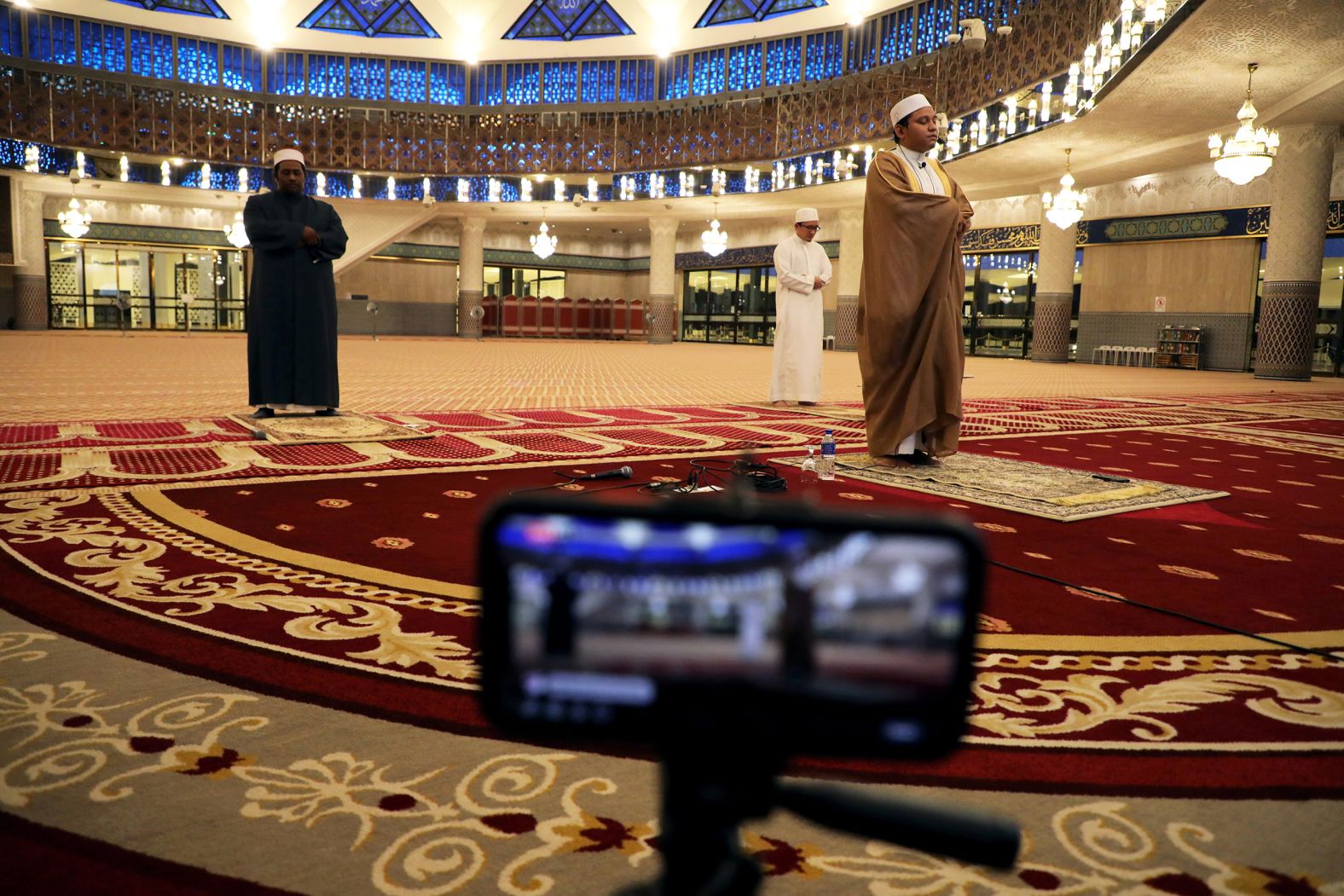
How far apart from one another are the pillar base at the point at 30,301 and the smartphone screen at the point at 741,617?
21.9 m

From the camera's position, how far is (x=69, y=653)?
5.04ft

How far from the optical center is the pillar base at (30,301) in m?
18.2

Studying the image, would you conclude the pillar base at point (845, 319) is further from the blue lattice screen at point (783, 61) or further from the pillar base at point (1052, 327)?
the blue lattice screen at point (783, 61)

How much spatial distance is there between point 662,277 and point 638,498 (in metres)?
19.3

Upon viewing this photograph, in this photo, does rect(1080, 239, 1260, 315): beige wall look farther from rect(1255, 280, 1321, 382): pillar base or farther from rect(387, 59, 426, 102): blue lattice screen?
rect(387, 59, 426, 102): blue lattice screen

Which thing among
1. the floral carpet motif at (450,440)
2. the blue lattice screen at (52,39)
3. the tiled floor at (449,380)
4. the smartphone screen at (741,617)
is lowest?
the floral carpet motif at (450,440)

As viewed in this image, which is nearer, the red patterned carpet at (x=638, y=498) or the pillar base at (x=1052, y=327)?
the red patterned carpet at (x=638, y=498)

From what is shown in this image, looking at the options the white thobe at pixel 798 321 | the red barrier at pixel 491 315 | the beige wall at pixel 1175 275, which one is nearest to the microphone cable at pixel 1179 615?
the white thobe at pixel 798 321

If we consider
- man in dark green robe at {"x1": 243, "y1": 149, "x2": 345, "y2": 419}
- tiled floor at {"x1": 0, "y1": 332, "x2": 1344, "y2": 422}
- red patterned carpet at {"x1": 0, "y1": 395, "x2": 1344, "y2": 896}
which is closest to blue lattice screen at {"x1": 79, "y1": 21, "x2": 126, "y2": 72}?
tiled floor at {"x1": 0, "y1": 332, "x2": 1344, "y2": 422}

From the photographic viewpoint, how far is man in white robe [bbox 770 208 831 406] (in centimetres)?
621

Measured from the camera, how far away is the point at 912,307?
3.60 m

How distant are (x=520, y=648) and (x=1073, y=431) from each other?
5.29 meters

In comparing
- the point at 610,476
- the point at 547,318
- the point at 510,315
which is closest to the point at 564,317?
the point at 547,318

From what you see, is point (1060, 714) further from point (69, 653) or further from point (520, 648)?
point (69, 653)
